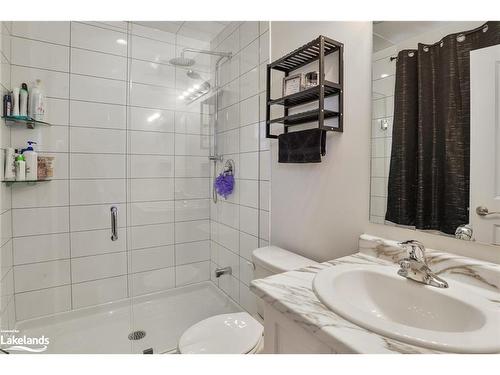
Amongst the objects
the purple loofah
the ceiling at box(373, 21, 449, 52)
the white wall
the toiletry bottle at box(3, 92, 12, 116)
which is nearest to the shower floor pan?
the purple loofah

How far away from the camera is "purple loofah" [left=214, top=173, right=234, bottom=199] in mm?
2016

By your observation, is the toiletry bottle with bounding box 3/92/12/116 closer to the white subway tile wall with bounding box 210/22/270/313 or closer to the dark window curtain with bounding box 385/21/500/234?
the white subway tile wall with bounding box 210/22/270/313

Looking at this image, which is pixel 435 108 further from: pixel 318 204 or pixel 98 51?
pixel 98 51

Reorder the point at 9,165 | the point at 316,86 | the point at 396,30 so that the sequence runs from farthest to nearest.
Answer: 1. the point at 9,165
2. the point at 316,86
3. the point at 396,30

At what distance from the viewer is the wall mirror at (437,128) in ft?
2.74

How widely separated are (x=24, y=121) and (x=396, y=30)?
2.06 meters

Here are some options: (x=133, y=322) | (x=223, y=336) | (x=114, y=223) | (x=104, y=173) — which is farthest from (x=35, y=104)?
(x=223, y=336)

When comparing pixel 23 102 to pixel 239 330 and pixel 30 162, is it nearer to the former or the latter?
pixel 30 162

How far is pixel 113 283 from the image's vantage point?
1979 mm

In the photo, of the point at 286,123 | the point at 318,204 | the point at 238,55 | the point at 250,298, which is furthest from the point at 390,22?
the point at 250,298

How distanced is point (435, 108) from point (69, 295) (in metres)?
2.38

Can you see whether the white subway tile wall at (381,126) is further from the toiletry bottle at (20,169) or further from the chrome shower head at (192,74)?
the toiletry bottle at (20,169)

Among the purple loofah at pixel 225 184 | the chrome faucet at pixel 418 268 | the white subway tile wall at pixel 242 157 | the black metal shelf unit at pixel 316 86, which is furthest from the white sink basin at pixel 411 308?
the purple loofah at pixel 225 184

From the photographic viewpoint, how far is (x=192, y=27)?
1.94m
